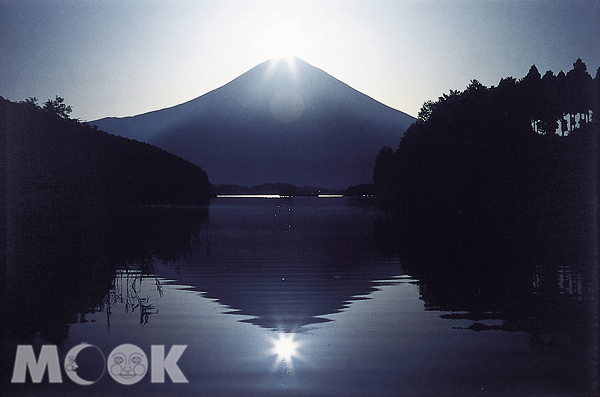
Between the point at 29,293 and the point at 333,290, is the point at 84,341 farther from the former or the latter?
the point at 333,290

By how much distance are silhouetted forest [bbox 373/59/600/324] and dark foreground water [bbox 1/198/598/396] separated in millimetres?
298

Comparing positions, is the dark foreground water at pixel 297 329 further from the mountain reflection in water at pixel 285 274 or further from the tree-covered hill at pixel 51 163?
the tree-covered hill at pixel 51 163

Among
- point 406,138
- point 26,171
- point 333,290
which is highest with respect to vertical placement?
point 406,138

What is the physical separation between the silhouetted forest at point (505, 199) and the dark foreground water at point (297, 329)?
298 millimetres

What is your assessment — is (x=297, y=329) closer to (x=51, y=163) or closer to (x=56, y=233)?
(x=56, y=233)

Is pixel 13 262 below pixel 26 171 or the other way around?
below

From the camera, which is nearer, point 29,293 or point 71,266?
point 29,293

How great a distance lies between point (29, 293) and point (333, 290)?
24.2ft

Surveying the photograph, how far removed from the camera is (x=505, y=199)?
180ft

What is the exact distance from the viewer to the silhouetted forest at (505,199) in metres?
16.8

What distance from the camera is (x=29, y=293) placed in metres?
15.7

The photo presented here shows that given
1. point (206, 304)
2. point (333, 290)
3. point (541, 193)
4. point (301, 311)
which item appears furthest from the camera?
point (541, 193)

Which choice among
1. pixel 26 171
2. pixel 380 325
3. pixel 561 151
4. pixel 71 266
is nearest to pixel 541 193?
pixel 561 151

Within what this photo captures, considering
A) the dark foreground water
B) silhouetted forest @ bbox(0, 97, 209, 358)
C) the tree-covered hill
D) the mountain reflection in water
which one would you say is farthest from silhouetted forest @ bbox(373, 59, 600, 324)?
the tree-covered hill
